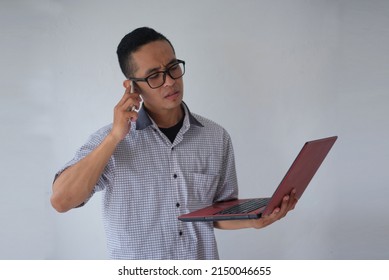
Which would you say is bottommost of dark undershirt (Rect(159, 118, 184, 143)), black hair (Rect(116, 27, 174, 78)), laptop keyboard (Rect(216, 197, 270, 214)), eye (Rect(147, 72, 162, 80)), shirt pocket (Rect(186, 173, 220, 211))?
laptop keyboard (Rect(216, 197, 270, 214))

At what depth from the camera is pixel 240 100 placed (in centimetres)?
186

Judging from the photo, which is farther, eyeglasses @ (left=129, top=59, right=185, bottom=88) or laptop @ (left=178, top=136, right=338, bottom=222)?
eyeglasses @ (left=129, top=59, right=185, bottom=88)

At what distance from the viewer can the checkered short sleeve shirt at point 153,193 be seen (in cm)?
131

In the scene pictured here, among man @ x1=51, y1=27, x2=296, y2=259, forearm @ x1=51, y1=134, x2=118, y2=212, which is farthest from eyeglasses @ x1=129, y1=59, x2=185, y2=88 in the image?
forearm @ x1=51, y1=134, x2=118, y2=212

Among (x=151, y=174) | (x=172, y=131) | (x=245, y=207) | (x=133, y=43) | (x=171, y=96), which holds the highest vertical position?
(x=133, y=43)

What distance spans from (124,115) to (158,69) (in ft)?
0.64

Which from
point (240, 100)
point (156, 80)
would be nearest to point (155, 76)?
point (156, 80)

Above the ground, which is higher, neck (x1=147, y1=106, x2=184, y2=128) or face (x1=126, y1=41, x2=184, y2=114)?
face (x1=126, y1=41, x2=184, y2=114)

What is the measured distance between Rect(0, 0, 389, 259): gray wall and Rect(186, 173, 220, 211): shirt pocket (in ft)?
1.54

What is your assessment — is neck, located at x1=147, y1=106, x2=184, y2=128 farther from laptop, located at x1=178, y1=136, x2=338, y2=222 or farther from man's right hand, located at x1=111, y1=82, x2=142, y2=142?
laptop, located at x1=178, y1=136, x2=338, y2=222

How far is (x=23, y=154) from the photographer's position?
1.92 m

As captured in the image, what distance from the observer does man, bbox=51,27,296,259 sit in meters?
1.31

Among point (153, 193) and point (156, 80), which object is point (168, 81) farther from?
point (153, 193)

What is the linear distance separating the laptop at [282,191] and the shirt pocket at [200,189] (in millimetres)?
76
